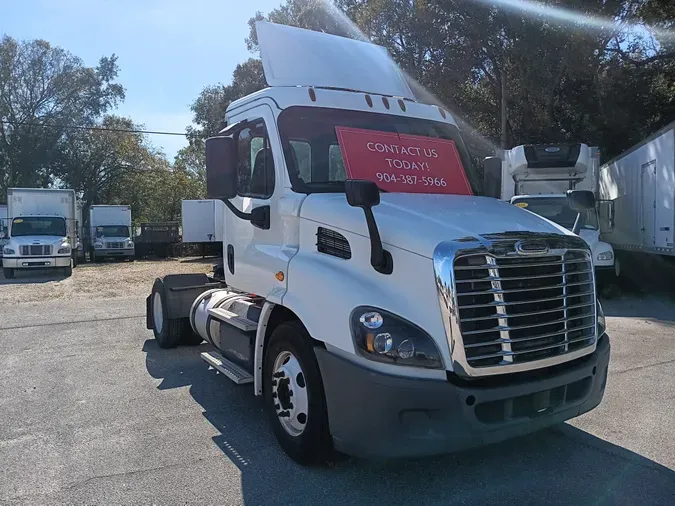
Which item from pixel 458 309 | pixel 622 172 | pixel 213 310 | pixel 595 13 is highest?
pixel 595 13

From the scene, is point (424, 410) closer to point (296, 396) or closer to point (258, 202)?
point (296, 396)

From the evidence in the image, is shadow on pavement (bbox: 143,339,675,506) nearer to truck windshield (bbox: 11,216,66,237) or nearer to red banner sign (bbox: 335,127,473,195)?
red banner sign (bbox: 335,127,473,195)

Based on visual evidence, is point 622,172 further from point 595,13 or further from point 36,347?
point 36,347

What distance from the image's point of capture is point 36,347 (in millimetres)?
8453

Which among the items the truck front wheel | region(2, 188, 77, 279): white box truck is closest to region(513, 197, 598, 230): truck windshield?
the truck front wheel

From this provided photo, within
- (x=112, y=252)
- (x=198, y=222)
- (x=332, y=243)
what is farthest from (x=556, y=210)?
(x=112, y=252)

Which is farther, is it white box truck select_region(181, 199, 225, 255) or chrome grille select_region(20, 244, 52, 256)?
white box truck select_region(181, 199, 225, 255)

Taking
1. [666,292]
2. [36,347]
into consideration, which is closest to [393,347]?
[36,347]

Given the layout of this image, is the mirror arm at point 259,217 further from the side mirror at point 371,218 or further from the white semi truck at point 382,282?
the side mirror at point 371,218

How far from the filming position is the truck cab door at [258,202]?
15.6ft

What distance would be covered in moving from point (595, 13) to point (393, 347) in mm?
17796

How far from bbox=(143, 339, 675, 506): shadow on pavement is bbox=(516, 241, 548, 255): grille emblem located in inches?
61.7

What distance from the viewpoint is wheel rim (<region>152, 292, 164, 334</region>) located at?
27.2 ft

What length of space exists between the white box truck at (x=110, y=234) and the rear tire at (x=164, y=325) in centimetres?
2295
